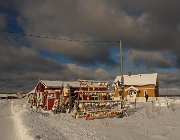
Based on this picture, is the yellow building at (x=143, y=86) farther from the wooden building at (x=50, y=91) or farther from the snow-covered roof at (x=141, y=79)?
the wooden building at (x=50, y=91)

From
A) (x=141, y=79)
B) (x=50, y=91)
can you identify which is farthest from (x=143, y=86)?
(x=50, y=91)

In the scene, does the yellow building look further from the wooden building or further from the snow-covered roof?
the wooden building

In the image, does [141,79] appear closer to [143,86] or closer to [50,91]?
[143,86]

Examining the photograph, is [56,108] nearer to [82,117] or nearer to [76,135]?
[82,117]

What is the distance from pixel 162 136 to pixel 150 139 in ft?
3.99

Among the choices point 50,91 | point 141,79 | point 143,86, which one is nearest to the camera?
point 50,91

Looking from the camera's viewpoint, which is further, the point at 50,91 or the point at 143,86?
the point at 143,86

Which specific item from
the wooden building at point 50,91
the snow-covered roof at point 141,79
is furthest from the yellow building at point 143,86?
the wooden building at point 50,91

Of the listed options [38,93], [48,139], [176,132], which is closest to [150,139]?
[176,132]

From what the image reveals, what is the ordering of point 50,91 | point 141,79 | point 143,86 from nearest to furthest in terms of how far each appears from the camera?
point 50,91 → point 143,86 → point 141,79

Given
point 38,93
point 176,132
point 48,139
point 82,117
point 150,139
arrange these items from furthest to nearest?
point 38,93 < point 82,117 < point 176,132 < point 150,139 < point 48,139

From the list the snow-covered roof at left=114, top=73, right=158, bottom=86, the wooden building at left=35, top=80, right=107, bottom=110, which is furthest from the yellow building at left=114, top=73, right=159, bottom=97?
the wooden building at left=35, top=80, right=107, bottom=110

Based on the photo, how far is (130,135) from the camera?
14.4 metres

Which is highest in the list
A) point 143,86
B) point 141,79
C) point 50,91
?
point 141,79
